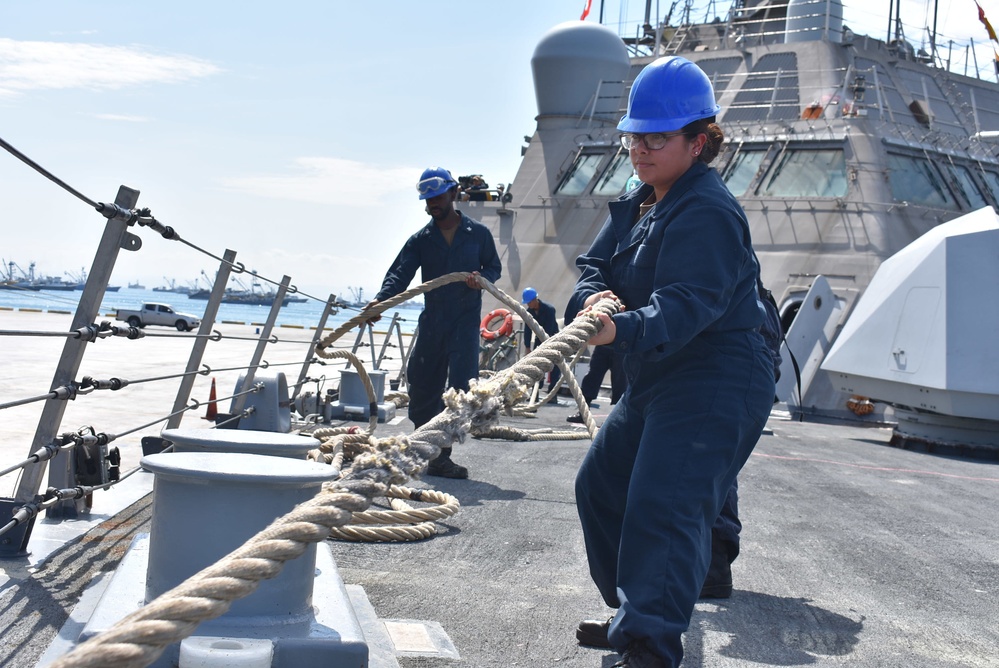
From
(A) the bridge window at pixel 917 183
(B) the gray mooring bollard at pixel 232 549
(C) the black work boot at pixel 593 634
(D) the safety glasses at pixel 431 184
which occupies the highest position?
(A) the bridge window at pixel 917 183

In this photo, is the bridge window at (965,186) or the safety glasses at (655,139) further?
the bridge window at (965,186)

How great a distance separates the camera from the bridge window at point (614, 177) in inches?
658

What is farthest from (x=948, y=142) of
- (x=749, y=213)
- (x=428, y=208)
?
(x=428, y=208)

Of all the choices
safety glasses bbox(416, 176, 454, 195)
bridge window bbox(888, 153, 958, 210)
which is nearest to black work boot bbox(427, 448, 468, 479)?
safety glasses bbox(416, 176, 454, 195)

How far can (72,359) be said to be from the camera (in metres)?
3.65

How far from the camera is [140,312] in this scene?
46344 millimetres

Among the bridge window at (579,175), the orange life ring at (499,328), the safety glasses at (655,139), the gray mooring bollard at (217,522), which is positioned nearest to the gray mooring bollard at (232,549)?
the gray mooring bollard at (217,522)

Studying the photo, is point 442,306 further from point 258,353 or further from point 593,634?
point 593,634

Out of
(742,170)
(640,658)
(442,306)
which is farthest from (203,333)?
(742,170)

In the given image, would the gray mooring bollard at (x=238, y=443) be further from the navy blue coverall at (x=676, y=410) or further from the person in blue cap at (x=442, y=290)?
the person in blue cap at (x=442, y=290)

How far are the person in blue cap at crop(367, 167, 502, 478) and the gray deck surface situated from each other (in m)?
0.64

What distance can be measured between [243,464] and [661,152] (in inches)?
54.7

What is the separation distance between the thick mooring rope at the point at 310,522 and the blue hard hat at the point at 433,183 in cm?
364

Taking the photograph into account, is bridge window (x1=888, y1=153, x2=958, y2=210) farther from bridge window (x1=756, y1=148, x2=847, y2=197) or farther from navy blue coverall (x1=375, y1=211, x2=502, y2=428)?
navy blue coverall (x1=375, y1=211, x2=502, y2=428)
